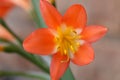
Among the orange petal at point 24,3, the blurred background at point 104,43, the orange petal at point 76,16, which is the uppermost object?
the orange petal at point 76,16

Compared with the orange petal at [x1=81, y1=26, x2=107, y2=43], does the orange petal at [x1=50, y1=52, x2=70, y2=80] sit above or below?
below

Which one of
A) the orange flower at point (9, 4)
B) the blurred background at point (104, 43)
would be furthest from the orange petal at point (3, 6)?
the blurred background at point (104, 43)

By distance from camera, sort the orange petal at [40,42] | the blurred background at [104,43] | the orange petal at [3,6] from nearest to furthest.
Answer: the orange petal at [40,42] < the orange petal at [3,6] < the blurred background at [104,43]

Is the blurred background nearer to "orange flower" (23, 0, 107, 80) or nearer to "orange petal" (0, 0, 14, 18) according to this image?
"orange petal" (0, 0, 14, 18)

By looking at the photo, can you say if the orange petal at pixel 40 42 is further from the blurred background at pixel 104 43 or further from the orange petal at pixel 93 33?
the blurred background at pixel 104 43

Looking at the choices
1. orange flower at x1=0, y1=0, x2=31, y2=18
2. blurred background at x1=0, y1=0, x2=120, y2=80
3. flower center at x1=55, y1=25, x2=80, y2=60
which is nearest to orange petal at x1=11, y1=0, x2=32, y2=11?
orange flower at x1=0, y1=0, x2=31, y2=18

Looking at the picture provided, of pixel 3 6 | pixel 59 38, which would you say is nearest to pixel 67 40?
pixel 59 38

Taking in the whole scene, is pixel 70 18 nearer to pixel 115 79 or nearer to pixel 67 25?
pixel 67 25

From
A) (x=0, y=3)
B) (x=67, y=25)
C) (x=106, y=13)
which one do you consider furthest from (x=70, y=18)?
(x=106, y=13)
